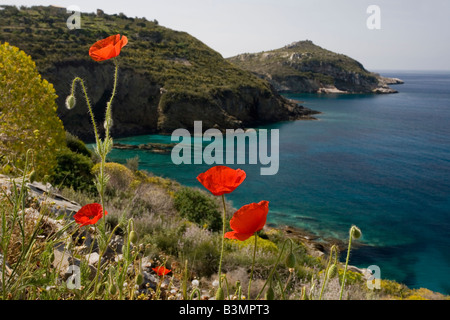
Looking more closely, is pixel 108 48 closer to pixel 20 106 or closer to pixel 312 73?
pixel 20 106

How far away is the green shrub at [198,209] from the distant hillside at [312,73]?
8212 cm

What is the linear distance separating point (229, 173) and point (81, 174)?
25.3ft

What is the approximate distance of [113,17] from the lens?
5747cm

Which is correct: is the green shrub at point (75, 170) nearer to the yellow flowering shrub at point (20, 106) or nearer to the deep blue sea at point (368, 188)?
the yellow flowering shrub at point (20, 106)

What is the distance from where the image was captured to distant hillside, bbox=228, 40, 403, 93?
9050cm

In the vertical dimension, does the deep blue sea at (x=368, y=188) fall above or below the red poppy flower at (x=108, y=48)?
below

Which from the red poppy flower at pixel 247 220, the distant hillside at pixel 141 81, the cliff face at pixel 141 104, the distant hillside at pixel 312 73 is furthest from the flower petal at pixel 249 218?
the distant hillside at pixel 312 73

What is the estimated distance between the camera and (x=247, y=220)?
107 cm

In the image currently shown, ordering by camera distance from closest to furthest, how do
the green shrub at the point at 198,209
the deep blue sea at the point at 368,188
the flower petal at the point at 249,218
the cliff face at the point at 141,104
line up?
the flower petal at the point at 249,218 → the green shrub at the point at 198,209 → the deep blue sea at the point at 368,188 → the cliff face at the point at 141,104

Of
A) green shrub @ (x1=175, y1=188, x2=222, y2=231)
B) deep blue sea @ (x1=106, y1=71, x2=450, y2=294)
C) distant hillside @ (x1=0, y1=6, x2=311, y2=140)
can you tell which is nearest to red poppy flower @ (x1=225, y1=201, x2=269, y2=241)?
green shrub @ (x1=175, y1=188, x2=222, y2=231)

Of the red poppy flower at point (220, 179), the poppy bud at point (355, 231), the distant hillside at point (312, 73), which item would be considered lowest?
the poppy bud at point (355, 231)

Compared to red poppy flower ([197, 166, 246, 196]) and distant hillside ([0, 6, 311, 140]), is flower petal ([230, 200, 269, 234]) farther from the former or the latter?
Result: distant hillside ([0, 6, 311, 140])

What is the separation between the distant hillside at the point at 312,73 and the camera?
9050 centimetres

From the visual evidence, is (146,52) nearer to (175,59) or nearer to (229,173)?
(175,59)
